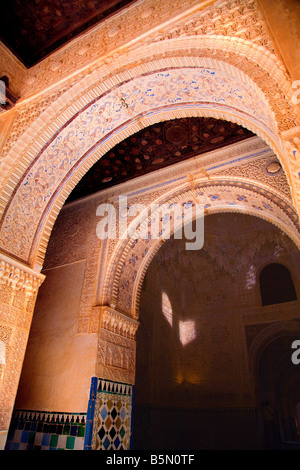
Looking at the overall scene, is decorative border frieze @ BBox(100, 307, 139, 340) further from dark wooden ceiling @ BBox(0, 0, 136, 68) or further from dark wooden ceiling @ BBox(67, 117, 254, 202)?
dark wooden ceiling @ BBox(0, 0, 136, 68)

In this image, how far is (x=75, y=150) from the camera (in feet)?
12.1

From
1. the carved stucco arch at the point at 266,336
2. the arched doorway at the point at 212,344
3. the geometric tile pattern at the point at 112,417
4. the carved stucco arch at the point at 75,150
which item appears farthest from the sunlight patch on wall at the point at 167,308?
the carved stucco arch at the point at 75,150

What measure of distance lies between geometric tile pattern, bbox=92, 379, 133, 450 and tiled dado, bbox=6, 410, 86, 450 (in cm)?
21

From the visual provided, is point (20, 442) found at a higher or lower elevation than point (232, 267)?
lower

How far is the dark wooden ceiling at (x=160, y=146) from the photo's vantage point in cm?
424

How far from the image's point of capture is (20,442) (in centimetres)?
418

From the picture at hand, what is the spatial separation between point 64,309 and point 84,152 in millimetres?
2373

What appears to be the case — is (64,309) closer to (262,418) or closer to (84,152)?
(84,152)

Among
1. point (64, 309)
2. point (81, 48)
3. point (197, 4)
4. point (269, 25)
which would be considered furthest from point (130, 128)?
point (64, 309)

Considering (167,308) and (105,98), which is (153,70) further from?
(167,308)

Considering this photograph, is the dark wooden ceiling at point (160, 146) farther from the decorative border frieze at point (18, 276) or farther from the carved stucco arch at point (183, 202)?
the decorative border frieze at point (18, 276)

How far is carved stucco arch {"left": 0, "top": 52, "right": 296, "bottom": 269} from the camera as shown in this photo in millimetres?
3156

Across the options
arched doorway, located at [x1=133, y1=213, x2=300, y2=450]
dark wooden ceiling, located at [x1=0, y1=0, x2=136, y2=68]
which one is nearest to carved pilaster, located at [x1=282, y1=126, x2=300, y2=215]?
dark wooden ceiling, located at [x1=0, y1=0, x2=136, y2=68]

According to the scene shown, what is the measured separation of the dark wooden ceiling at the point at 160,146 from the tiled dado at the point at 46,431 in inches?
136
